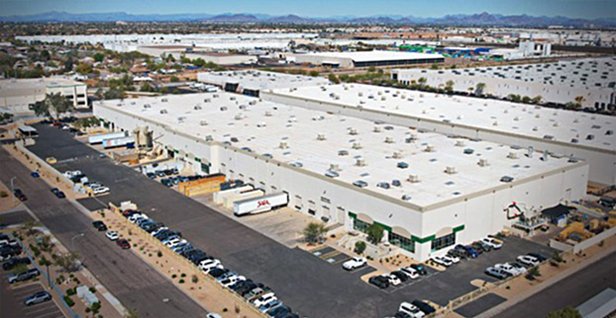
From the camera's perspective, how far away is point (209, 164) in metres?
33.5

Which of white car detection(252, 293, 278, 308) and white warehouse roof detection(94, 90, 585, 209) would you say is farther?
white warehouse roof detection(94, 90, 585, 209)

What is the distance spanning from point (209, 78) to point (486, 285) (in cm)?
5797

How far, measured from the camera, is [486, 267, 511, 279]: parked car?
20372mm

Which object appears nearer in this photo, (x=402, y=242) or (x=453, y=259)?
(x=453, y=259)

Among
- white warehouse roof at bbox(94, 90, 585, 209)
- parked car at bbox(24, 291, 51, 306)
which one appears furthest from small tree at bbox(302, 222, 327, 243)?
parked car at bbox(24, 291, 51, 306)

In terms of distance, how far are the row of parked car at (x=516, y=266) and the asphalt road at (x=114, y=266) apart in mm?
11227

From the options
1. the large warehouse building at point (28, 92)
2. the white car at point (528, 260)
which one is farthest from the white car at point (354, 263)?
the large warehouse building at point (28, 92)

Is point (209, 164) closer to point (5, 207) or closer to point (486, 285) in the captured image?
point (5, 207)

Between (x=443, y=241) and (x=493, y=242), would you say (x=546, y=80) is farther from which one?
(x=443, y=241)

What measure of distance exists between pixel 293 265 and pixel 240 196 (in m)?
8.21

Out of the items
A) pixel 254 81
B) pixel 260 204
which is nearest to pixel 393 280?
pixel 260 204

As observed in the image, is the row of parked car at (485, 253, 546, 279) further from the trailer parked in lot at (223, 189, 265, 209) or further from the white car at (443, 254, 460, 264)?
the trailer parked in lot at (223, 189, 265, 209)

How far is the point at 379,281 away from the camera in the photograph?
1989 centimetres

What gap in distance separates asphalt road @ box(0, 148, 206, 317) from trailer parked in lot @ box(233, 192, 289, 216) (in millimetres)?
6085
